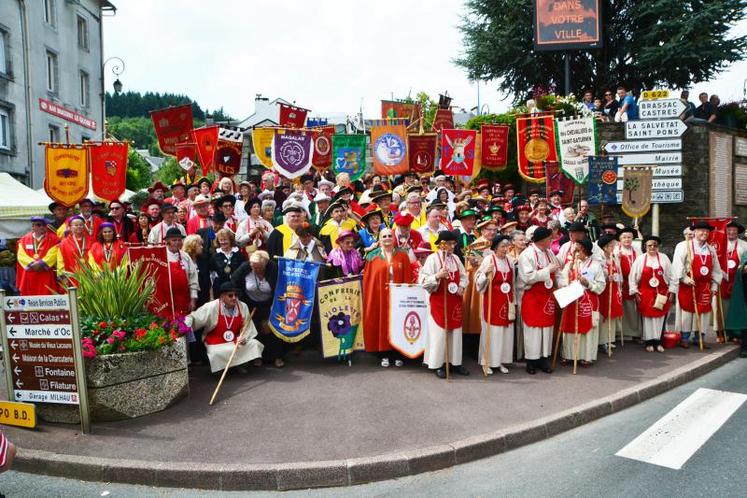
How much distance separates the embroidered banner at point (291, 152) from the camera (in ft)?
37.9

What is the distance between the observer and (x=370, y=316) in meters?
7.93

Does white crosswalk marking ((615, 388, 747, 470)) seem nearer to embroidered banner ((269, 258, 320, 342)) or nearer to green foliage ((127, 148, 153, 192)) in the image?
embroidered banner ((269, 258, 320, 342))

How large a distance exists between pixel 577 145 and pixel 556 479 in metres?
10.9

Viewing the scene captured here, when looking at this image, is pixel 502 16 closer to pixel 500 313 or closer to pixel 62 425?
pixel 500 313

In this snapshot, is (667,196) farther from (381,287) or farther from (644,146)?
(381,287)

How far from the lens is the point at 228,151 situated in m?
13.1

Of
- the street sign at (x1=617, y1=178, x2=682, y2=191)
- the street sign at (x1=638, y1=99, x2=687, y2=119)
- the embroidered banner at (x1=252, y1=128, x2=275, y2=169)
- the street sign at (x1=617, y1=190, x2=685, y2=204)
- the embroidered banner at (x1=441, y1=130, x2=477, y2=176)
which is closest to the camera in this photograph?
the embroidered banner at (x1=252, y1=128, x2=275, y2=169)

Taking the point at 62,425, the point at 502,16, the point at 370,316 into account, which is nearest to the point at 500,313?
the point at 370,316

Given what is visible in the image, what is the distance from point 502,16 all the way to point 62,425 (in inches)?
1050

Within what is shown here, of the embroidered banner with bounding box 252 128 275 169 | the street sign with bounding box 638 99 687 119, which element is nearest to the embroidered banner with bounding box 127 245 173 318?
the embroidered banner with bounding box 252 128 275 169

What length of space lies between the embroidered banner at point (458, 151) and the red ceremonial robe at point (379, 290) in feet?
23.1

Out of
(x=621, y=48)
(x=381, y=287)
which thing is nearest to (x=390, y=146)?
(x=381, y=287)

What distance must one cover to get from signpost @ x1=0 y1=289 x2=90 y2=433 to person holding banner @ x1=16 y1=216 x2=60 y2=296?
Result: 2.66 meters

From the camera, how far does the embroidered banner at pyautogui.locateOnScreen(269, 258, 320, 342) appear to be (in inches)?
307
